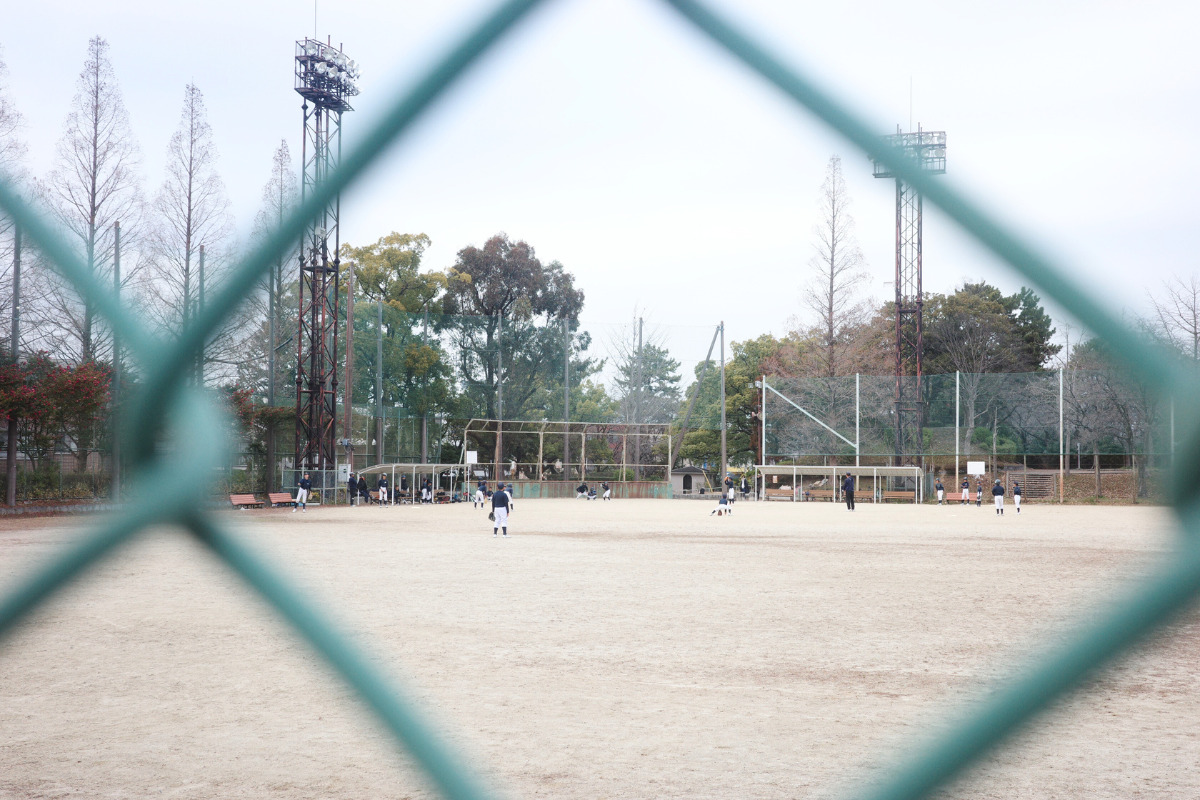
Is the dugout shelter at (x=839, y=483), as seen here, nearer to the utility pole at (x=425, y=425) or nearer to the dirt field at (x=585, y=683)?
the utility pole at (x=425, y=425)

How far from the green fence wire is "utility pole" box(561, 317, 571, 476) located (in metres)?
42.9

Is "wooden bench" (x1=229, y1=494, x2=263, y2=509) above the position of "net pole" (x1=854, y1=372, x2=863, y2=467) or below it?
below

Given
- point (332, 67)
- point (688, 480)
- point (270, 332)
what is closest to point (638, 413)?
point (688, 480)

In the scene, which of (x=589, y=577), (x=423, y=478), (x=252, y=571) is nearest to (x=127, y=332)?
(x=252, y=571)

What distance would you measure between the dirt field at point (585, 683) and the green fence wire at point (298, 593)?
0.04m

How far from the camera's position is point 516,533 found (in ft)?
58.1

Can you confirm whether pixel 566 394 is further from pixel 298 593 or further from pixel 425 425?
pixel 298 593

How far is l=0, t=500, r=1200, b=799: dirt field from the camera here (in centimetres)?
369

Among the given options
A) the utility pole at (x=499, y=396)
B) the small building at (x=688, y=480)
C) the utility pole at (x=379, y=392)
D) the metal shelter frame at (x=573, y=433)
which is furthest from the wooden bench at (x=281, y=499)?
the small building at (x=688, y=480)

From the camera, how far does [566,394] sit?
45.6 metres

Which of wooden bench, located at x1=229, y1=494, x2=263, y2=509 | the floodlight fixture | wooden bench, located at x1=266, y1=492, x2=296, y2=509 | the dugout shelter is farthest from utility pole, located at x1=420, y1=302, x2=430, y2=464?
the floodlight fixture

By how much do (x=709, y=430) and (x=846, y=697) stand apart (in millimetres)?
46498

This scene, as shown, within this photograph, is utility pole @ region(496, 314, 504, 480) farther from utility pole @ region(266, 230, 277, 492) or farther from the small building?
utility pole @ region(266, 230, 277, 492)

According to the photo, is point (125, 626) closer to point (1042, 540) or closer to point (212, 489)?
point (212, 489)
